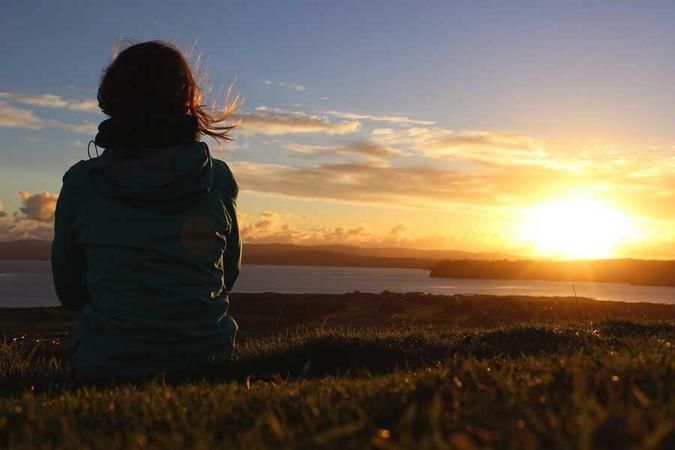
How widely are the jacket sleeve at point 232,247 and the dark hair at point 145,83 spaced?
0.71 metres

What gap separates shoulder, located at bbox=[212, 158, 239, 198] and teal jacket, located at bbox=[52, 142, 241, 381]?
17 cm

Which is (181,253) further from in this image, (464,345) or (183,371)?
(464,345)

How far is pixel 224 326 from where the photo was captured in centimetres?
535

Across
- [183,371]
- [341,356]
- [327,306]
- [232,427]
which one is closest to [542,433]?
[232,427]

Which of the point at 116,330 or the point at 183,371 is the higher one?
the point at 116,330

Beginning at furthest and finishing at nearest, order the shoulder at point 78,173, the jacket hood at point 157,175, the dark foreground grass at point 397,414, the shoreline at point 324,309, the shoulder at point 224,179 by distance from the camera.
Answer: the shoreline at point 324,309
the shoulder at point 224,179
the shoulder at point 78,173
the jacket hood at point 157,175
the dark foreground grass at point 397,414

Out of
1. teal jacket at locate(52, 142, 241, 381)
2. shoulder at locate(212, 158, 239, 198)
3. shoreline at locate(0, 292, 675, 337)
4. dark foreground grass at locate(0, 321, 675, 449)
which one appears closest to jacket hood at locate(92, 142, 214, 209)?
teal jacket at locate(52, 142, 241, 381)

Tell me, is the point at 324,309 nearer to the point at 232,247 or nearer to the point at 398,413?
the point at 232,247

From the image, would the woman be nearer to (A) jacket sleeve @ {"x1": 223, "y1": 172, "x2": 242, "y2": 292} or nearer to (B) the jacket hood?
(B) the jacket hood

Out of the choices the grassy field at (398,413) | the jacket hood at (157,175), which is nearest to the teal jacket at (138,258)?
the jacket hood at (157,175)

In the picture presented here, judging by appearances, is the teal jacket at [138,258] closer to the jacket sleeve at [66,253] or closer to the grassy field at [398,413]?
the jacket sleeve at [66,253]

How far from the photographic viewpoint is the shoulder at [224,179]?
5.30 m

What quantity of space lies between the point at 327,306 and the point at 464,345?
149 ft

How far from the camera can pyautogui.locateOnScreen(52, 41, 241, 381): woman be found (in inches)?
191
